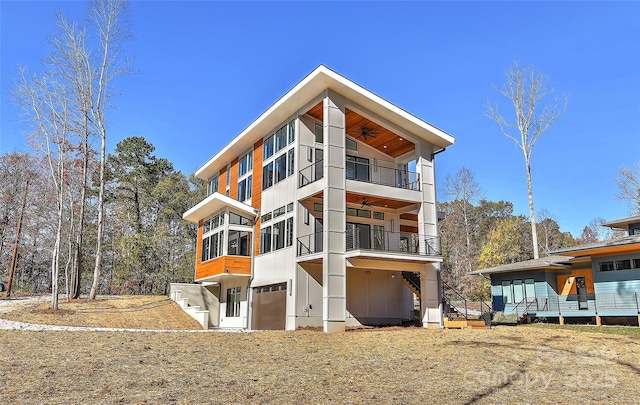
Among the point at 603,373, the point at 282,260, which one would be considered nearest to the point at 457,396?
the point at 603,373

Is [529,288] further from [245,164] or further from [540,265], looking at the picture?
[245,164]

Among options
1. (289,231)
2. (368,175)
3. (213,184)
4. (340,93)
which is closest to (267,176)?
(289,231)

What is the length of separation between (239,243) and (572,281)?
17.3m

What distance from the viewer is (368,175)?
2164 cm

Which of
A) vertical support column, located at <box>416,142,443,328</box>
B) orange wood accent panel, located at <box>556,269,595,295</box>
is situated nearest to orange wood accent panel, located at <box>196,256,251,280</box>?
vertical support column, located at <box>416,142,443,328</box>

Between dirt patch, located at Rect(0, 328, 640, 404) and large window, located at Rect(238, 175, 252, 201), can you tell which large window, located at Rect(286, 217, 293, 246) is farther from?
dirt patch, located at Rect(0, 328, 640, 404)

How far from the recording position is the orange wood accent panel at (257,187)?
21.7 m

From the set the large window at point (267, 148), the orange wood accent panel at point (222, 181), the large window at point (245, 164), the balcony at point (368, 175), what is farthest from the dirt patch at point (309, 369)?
the orange wood accent panel at point (222, 181)

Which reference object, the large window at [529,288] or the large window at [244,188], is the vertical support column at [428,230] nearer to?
the large window at [244,188]

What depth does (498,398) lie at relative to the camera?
24.6 feet

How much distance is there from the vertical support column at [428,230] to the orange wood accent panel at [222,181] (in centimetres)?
1185

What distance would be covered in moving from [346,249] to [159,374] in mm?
10213

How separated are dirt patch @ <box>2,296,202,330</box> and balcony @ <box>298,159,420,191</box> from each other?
8395mm

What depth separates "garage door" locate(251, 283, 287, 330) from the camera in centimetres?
1888
